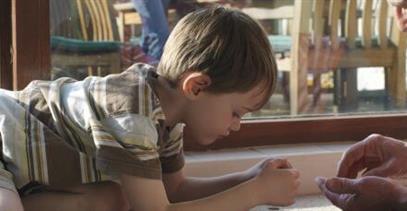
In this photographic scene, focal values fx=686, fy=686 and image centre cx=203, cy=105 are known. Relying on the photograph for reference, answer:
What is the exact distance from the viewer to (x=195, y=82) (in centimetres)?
92

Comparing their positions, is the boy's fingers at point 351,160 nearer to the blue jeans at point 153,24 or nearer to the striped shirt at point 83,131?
the striped shirt at point 83,131

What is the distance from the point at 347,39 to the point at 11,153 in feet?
3.09

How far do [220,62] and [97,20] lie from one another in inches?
Answer: 20.1

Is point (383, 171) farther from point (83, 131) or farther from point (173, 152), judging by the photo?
point (83, 131)

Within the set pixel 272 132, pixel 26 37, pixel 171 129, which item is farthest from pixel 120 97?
pixel 272 132

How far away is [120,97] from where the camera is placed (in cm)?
92

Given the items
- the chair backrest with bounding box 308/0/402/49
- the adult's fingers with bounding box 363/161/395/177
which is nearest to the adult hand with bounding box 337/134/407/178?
the adult's fingers with bounding box 363/161/395/177

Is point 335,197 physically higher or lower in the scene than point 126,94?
lower

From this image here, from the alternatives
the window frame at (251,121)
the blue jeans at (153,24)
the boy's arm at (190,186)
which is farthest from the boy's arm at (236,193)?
the blue jeans at (153,24)

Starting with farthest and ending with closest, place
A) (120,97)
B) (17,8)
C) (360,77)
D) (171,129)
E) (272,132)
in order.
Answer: (360,77)
(272,132)
(17,8)
(171,129)
(120,97)

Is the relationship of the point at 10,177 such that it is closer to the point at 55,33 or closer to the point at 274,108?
the point at 55,33

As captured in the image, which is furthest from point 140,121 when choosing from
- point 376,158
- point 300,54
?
point 300,54

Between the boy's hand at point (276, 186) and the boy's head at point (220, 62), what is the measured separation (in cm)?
9

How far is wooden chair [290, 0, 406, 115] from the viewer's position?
1.60 m
